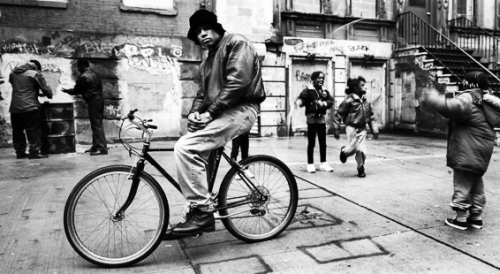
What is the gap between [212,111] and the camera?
335cm

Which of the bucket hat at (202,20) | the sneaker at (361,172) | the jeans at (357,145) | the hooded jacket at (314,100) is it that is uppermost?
the bucket hat at (202,20)

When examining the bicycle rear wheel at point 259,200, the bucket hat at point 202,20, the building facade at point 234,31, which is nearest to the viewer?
the bucket hat at point 202,20

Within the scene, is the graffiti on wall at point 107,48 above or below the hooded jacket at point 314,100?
above

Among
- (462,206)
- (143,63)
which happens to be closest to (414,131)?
(143,63)

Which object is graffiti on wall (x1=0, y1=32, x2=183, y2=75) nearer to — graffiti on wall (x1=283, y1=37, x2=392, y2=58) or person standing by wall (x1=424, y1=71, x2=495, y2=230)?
graffiti on wall (x1=283, y1=37, x2=392, y2=58)

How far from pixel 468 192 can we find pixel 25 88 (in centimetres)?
826

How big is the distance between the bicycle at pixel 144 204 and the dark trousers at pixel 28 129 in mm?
5532

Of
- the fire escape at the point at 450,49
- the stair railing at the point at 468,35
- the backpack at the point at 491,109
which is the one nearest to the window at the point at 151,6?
the fire escape at the point at 450,49

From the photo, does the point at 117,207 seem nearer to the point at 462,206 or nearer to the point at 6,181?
the point at 462,206

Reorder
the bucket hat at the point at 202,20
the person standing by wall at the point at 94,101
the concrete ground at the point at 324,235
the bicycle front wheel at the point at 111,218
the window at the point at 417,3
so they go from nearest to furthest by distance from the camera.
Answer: the bicycle front wheel at the point at 111,218, the concrete ground at the point at 324,235, the bucket hat at the point at 202,20, the person standing by wall at the point at 94,101, the window at the point at 417,3

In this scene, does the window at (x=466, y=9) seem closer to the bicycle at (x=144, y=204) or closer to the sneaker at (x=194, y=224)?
the bicycle at (x=144, y=204)

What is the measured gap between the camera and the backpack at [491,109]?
3.90 m

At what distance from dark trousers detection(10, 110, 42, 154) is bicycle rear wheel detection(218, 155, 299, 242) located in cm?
643

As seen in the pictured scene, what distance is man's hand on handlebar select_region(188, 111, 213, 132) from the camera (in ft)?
10.9
